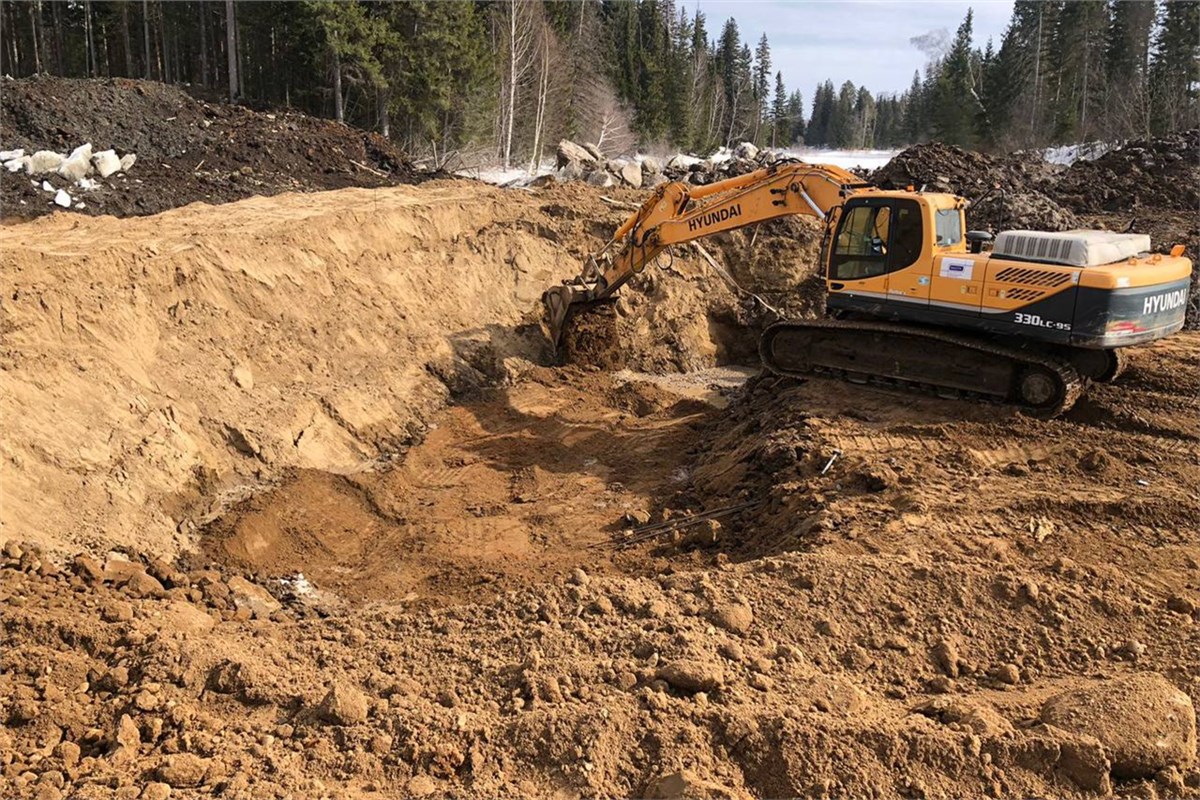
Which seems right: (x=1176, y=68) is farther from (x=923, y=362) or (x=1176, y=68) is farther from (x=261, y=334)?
(x=261, y=334)

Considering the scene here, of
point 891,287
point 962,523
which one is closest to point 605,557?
point 962,523

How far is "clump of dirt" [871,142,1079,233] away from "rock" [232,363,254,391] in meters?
10.4

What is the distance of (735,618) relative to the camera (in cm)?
541

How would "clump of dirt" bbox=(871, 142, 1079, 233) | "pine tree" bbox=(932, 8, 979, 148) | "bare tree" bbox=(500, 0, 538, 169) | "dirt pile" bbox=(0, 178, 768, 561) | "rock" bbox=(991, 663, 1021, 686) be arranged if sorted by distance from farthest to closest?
"pine tree" bbox=(932, 8, 979, 148) < "bare tree" bbox=(500, 0, 538, 169) < "clump of dirt" bbox=(871, 142, 1079, 233) < "dirt pile" bbox=(0, 178, 768, 561) < "rock" bbox=(991, 663, 1021, 686)

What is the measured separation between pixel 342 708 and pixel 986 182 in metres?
18.0

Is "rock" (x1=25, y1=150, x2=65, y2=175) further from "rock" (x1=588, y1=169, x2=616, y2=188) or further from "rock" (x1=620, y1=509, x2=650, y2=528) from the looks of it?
"rock" (x1=620, y1=509, x2=650, y2=528)

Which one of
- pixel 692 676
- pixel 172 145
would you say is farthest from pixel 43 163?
pixel 692 676

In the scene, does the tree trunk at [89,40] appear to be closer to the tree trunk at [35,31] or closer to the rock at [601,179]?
the tree trunk at [35,31]

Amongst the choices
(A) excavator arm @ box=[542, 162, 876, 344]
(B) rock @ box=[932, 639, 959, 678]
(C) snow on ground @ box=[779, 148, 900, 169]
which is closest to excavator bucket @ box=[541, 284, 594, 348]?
(A) excavator arm @ box=[542, 162, 876, 344]

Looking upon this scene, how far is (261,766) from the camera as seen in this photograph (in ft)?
13.8

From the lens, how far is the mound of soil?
15.6m

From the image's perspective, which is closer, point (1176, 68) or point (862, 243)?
point (862, 243)

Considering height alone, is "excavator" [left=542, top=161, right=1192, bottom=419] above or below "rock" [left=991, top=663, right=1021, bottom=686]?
above

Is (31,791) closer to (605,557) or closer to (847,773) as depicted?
(847,773)
